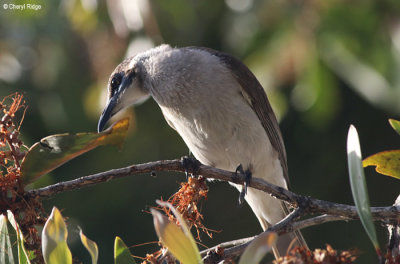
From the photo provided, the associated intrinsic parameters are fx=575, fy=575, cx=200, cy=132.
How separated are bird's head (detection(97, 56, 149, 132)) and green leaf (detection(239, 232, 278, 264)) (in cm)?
259

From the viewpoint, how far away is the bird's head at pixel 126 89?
4145 mm

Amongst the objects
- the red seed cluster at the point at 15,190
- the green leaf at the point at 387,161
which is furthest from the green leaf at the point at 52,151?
the green leaf at the point at 387,161

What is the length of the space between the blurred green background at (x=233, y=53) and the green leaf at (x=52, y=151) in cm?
218

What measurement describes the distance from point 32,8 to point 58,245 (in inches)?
126

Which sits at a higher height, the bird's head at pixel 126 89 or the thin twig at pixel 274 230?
the bird's head at pixel 126 89

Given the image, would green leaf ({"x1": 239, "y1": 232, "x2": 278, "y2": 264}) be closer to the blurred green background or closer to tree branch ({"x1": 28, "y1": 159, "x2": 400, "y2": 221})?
tree branch ({"x1": 28, "y1": 159, "x2": 400, "y2": 221})

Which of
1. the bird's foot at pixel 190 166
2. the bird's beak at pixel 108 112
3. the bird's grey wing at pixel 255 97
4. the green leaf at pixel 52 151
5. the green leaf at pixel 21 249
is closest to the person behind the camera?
the green leaf at pixel 21 249

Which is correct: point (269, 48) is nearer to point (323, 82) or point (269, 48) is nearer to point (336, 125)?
point (323, 82)

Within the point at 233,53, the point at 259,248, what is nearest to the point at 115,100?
the point at 233,53

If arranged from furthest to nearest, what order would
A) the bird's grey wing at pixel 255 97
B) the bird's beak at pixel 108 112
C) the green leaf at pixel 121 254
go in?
the bird's grey wing at pixel 255 97 < the bird's beak at pixel 108 112 < the green leaf at pixel 121 254

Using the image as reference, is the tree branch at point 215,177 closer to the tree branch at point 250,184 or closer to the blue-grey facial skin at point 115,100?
the tree branch at point 250,184

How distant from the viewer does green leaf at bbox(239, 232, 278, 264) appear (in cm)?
159

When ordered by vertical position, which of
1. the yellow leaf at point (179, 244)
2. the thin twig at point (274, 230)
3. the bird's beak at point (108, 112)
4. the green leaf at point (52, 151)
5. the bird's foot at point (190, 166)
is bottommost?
the thin twig at point (274, 230)

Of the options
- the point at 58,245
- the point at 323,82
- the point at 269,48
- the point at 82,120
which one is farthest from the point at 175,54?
the point at 58,245
